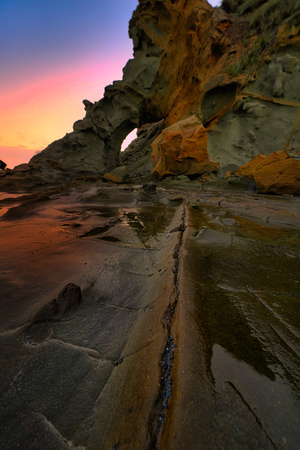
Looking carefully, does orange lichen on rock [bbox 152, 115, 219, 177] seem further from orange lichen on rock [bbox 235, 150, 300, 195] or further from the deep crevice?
the deep crevice

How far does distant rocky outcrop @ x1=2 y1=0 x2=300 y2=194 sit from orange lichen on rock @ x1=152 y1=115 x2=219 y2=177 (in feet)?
0.13

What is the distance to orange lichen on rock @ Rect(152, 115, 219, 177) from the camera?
24.4 ft

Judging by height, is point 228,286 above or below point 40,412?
above

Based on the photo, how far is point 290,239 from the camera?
1.83 metres

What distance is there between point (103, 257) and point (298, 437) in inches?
56.0

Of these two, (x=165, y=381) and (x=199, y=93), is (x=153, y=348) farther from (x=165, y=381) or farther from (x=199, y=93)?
(x=199, y=93)

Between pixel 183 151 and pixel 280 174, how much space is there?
3.51 meters

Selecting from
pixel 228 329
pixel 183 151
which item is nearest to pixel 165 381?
pixel 228 329

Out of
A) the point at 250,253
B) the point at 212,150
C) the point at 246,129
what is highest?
the point at 246,129

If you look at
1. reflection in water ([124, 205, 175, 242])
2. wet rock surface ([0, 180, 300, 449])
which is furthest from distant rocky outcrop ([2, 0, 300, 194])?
wet rock surface ([0, 180, 300, 449])

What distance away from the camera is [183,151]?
7496mm

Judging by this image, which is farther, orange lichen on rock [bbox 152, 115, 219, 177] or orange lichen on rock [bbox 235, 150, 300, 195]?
orange lichen on rock [bbox 152, 115, 219, 177]

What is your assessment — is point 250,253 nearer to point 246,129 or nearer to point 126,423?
point 126,423

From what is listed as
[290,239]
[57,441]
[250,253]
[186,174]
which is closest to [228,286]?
[250,253]
